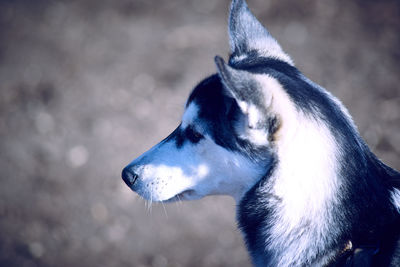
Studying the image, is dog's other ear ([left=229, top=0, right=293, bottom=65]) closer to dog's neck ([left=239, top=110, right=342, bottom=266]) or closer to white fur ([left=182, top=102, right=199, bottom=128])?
white fur ([left=182, top=102, right=199, bottom=128])

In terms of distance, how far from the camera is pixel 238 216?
2184 mm

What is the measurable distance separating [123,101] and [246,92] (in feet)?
12.8

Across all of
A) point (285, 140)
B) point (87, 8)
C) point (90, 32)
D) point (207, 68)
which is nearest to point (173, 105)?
point (207, 68)

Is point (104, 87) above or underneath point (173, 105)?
above

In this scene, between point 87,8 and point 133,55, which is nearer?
point 133,55

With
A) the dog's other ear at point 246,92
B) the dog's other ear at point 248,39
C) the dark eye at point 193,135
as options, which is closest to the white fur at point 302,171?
the dog's other ear at point 246,92

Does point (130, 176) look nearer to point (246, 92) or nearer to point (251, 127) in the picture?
point (251, 127)

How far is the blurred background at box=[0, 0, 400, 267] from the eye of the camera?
4082 mm

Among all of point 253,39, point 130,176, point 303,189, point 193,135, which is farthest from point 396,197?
point 130,176

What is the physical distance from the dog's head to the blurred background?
2.04 m

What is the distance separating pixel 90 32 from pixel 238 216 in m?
4.94

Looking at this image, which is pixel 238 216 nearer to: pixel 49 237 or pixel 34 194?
pixel 49 237

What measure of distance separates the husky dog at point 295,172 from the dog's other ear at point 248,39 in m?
0.35

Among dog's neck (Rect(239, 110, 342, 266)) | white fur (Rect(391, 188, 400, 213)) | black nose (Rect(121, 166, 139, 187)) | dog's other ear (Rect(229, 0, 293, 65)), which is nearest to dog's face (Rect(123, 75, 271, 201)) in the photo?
black nose (Rect(121, 166, 139, 187))
